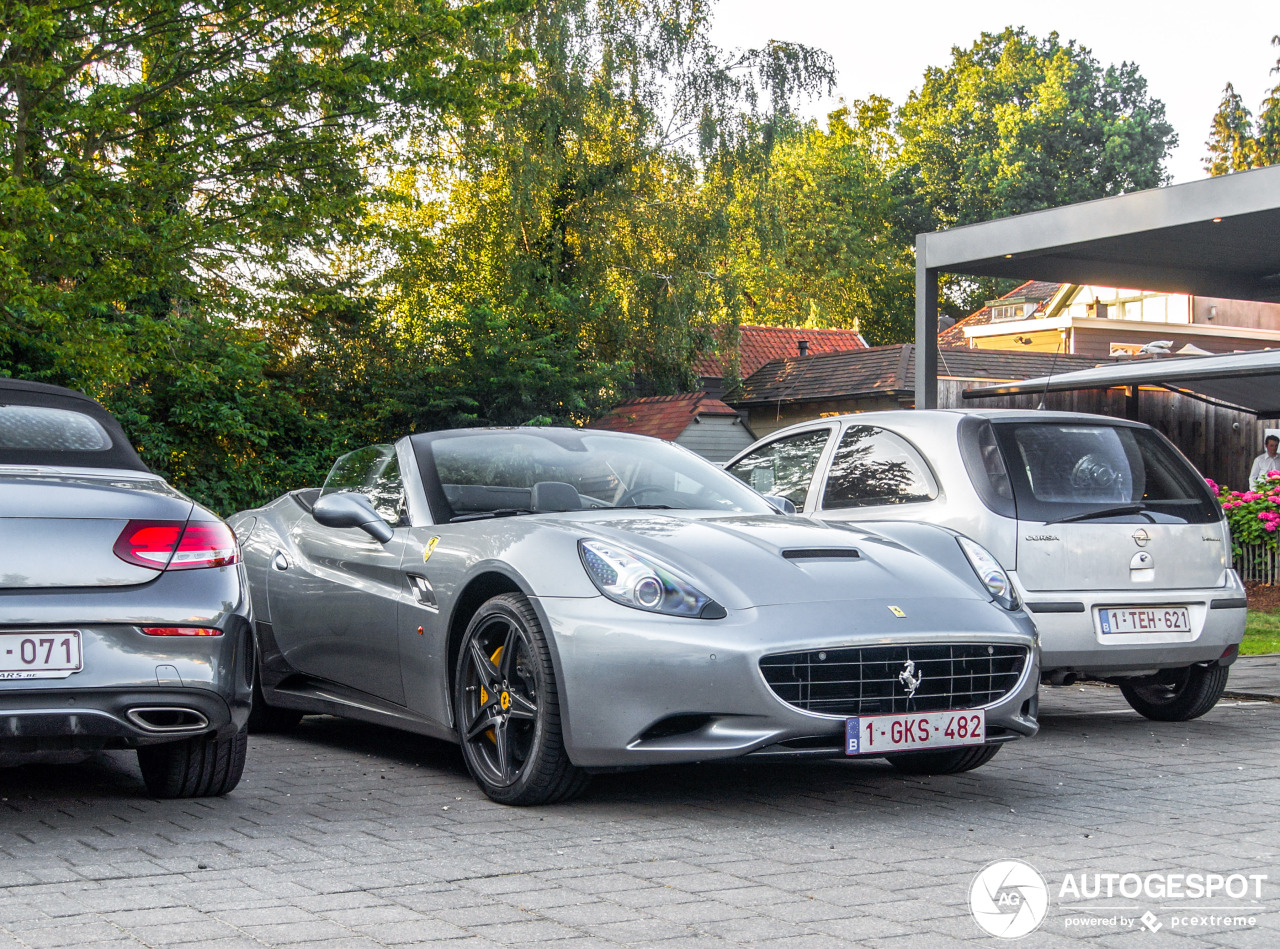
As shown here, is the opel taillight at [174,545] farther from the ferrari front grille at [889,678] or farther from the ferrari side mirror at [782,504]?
the ferrari side mirror at [782,504]

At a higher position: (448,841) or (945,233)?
(945,233)

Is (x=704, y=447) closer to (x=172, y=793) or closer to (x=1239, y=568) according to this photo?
(x=1239, y=568)

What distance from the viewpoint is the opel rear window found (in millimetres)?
6773

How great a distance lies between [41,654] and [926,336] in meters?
12.5

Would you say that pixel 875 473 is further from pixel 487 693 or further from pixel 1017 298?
pixel 1017 298

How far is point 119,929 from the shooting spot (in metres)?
3.42

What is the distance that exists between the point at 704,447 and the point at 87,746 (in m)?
32.7

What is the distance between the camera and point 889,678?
473 cm

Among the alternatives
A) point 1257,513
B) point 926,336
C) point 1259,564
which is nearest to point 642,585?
point 926,336

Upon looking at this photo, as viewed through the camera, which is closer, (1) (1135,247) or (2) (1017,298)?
(1) (1135,247)

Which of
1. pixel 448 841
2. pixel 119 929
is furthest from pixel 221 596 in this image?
pixel 119 929

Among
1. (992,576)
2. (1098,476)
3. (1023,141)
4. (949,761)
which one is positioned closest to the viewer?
(992,576)

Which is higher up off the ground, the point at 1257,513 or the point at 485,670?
the point at 485,670

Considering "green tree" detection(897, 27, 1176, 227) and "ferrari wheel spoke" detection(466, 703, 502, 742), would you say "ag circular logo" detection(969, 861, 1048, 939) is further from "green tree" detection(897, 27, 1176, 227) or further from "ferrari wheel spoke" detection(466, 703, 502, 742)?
"green tree" detection(897, 27, 1176, 227)
